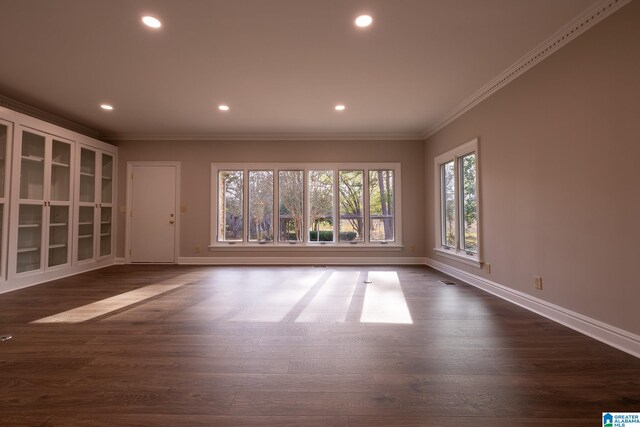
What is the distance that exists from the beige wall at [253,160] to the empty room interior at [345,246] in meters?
0.08

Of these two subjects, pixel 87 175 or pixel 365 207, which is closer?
pixel 87 175

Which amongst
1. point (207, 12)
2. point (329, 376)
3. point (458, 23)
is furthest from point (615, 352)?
point (207, 12)

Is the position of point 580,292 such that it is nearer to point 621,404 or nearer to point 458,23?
point 621,404

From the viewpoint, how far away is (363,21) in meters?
2.48

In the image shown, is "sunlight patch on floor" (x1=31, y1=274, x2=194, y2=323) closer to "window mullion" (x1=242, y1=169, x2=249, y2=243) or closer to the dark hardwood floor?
the dark hardwood floor

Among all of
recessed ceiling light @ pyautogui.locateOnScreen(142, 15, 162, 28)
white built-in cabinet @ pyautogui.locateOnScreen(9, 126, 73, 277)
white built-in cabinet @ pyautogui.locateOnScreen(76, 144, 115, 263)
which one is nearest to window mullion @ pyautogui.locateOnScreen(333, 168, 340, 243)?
recessed ceiling light @ pyautogui.locateOnScreen(142, 15, 162, 28)

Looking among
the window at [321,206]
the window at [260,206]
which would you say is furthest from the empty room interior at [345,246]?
the window at [321,206]

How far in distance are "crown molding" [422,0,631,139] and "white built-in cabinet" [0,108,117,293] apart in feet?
19.8

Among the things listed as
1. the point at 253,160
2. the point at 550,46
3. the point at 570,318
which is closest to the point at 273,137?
the point at 253,160

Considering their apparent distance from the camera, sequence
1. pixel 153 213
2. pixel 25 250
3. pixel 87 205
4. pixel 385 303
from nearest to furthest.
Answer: pixel 385 303 → pixel 25 250 → pixel 87 205 → pixel 153 213

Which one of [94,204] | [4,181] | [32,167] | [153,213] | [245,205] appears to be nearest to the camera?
[4,181]

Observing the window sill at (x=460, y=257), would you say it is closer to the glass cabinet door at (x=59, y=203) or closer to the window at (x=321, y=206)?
the window at (x=321, y=206)

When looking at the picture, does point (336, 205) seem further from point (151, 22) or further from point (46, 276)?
point (46, 276)

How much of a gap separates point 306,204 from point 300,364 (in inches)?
165
